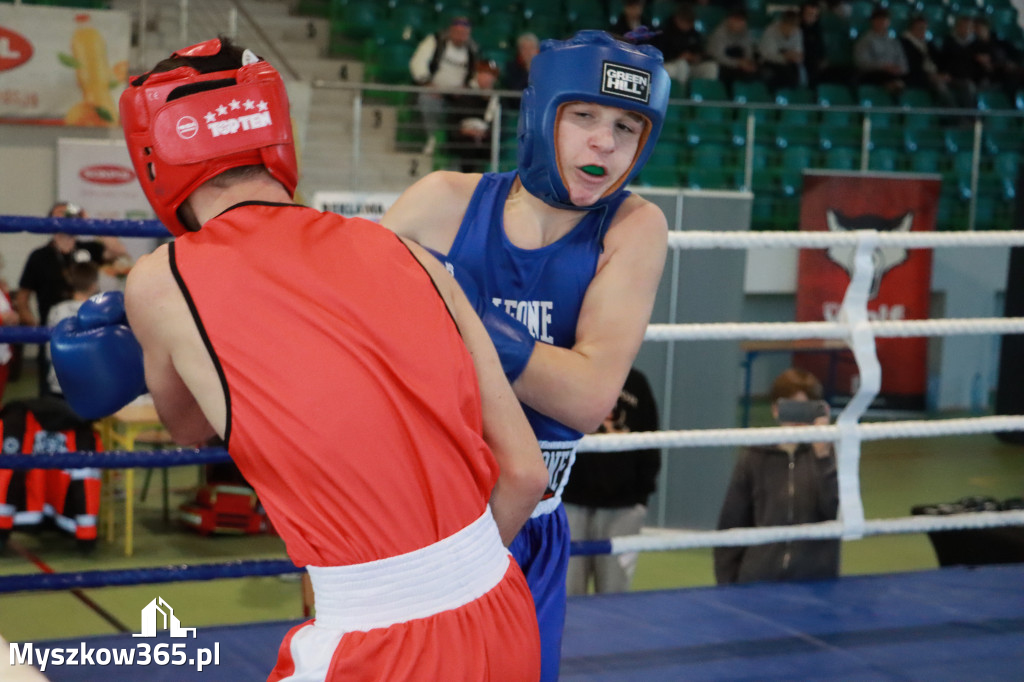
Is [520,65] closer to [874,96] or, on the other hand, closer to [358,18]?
[358,18]

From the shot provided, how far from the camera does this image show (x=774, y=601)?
2627mm

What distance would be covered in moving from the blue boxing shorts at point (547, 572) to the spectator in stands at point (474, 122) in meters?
5.84

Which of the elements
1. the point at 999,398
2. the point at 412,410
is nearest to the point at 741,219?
the point at 999,398

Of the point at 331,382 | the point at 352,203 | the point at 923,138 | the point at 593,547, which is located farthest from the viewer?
the point at 923,138

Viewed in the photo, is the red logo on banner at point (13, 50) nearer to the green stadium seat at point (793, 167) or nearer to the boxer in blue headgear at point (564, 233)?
the green stadium seat at point (793, 167)

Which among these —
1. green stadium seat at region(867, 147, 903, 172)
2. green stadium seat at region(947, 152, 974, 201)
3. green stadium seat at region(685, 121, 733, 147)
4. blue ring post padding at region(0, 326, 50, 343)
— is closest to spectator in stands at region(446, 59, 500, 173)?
green stadium seat at region(685, 121, 733, 147)

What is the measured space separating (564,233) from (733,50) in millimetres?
8362

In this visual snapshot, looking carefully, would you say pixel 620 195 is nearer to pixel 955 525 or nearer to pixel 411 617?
pixel 411 617

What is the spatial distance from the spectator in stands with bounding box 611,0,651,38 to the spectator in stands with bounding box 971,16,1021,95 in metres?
3.22

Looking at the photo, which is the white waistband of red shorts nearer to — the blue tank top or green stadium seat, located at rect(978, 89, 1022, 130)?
the blue tank top

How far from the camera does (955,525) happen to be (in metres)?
2.69

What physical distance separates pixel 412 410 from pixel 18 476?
4322 millimetres

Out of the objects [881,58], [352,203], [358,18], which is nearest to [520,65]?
[358,18]

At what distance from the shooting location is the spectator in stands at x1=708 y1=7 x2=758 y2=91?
9.30 meters
